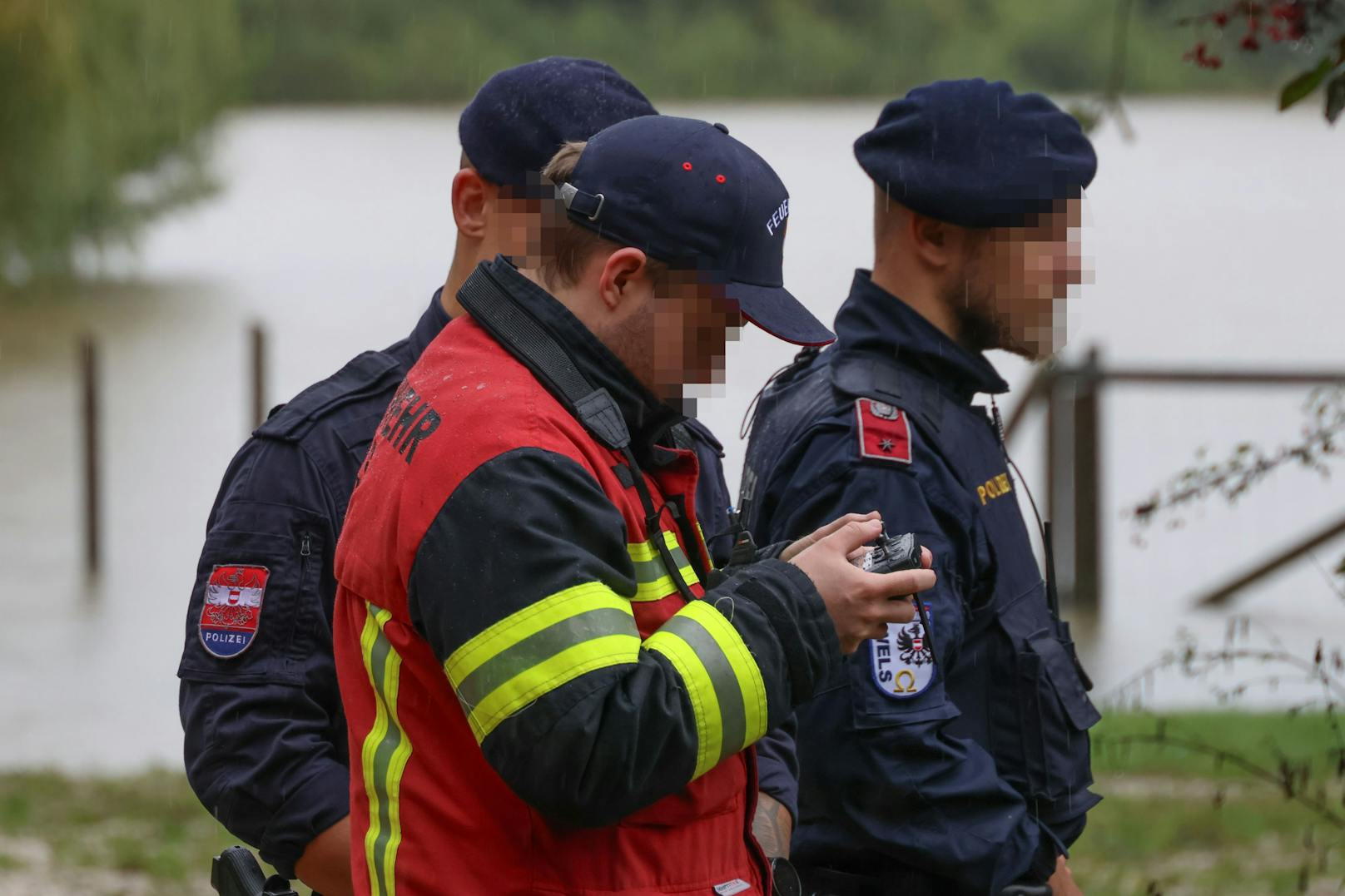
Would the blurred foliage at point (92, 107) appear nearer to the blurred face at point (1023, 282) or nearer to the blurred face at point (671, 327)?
the blurred face at point (1023, 282)

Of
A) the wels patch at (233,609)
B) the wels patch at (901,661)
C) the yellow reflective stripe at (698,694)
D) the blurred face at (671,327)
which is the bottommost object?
the wels patch at (901,661)

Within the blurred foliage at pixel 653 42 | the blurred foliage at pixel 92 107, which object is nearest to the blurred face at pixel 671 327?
the blurred foliage at pixel 92 107

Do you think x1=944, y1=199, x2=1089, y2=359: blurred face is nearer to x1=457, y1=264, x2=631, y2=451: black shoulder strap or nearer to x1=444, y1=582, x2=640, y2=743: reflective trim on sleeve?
x1=457, y1=264, x2=631, y2=451: black shoulder strap

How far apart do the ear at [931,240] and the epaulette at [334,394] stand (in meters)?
0.78

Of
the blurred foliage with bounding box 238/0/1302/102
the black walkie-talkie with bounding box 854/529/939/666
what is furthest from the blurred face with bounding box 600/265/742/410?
the blurred foliage with bounding box 238/0/1302/102

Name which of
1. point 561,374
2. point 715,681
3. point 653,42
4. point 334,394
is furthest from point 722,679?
point 653,42

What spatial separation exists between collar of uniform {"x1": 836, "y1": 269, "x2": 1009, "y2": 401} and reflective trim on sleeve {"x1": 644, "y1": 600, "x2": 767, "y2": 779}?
901 mm

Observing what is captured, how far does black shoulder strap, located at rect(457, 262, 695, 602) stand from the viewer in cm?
156

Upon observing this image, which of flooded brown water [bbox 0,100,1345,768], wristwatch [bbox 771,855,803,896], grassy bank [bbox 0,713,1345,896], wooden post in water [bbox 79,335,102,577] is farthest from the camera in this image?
wooden post in water [bbox 79,335,102,577]

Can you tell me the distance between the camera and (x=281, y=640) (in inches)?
80.2

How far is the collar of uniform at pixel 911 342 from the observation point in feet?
7.72

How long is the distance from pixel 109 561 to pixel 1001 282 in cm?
847

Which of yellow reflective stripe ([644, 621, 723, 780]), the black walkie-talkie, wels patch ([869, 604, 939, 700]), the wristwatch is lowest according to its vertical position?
the wristwatch

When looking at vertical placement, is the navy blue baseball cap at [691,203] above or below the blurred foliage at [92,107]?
above
